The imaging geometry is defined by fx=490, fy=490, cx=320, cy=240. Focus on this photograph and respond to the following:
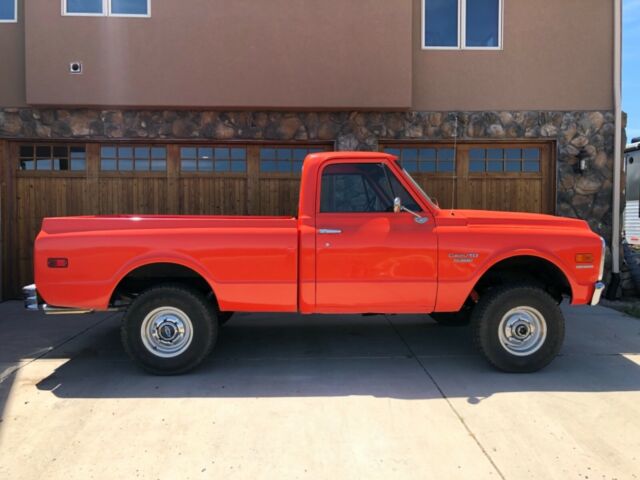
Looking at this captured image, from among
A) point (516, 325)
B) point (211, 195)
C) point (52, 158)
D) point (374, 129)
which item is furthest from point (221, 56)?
point (516, 325)

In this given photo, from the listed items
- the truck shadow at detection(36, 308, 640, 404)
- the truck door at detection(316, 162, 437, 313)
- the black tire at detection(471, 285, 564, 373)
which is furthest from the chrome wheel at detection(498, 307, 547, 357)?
the truck door at detection(316, 162, 437, 313)

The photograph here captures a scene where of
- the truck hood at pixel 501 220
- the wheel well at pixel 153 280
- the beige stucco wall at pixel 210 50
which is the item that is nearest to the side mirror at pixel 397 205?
the truck hood at pixel 501 220

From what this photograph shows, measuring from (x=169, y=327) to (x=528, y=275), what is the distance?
11.9ft

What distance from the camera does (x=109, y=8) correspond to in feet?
25.7

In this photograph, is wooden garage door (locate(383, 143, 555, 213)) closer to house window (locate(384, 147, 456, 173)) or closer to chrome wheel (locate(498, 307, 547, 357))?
house window (locate(384, 147, 456, 173))

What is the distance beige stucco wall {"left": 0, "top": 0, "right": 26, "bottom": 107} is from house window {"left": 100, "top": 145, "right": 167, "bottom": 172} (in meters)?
1.55

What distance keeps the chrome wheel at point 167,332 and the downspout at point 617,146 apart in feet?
23.9

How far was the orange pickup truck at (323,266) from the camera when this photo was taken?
14.9 feet

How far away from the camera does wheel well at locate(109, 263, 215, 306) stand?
4750 millimetres

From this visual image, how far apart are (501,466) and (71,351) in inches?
184

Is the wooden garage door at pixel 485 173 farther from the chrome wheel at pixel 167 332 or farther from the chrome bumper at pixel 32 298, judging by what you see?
the chrome bumper at pixel 32 298

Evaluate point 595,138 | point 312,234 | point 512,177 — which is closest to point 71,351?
point 312,234

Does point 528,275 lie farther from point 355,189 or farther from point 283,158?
point 283,158

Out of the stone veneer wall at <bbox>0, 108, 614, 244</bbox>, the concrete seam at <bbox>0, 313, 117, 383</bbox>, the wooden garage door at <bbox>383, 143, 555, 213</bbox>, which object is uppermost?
the stone veneer wall at <bbox>0, 108, 614, 244</bbox>
